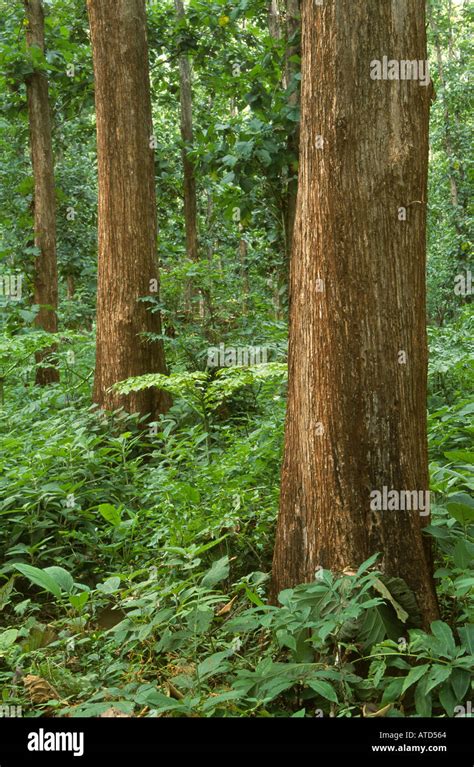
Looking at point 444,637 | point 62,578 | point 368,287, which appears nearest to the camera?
point 444,637

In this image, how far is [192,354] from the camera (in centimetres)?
793

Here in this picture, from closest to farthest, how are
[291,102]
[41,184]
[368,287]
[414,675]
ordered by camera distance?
[414,675], [368,287], [291,102], [41,184]

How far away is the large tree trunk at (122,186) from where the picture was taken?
7492mm

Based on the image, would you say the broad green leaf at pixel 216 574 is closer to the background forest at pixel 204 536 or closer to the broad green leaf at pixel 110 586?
the background forest at pixel 204 536

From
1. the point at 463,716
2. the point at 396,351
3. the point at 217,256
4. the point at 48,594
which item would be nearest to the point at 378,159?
the point at 396,351

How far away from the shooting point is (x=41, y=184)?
439 inches

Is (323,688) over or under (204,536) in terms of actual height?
under

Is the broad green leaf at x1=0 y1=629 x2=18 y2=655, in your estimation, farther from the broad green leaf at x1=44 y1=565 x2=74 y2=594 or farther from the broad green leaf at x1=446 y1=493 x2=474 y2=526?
the broad green leaf at x1=446 y1=493 x2=474 y2=526

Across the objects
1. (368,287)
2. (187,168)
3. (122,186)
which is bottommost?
(368,287)

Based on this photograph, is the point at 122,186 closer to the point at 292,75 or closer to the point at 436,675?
the point at 292,75

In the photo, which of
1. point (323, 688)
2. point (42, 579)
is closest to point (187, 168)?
point (42, 579)

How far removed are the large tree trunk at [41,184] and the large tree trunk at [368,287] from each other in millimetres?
7782

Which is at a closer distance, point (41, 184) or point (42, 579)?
point (42, 579)

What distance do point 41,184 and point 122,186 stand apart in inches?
161
